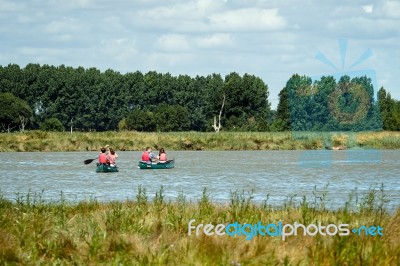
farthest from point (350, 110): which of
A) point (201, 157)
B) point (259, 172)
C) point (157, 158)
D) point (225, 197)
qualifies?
point (201, 157)

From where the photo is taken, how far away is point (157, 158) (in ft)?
141

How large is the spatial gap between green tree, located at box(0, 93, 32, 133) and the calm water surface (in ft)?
161

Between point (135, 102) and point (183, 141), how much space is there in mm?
69971

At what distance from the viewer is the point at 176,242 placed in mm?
11188

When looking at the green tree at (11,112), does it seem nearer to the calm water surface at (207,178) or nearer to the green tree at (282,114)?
the green tree at (282,114)

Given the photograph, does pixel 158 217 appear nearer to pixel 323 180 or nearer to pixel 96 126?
pixel 323 180

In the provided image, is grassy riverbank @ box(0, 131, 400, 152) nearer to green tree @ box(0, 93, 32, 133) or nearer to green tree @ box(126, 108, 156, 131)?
green tree @ box(0, 93, 32, 133)

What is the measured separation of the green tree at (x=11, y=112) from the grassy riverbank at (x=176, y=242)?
89750 mm

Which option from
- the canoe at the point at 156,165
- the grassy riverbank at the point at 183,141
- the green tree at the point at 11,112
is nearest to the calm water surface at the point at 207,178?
the canoe at the point at 156,165

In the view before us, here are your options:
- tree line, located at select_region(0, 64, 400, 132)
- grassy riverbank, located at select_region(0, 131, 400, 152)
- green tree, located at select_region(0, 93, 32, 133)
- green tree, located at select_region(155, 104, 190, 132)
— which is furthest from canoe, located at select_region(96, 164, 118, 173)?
green tree, located at select_region(155, 104, 190, 132)

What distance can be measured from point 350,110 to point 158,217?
1133 cm

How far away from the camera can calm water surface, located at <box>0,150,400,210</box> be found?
26.8 meters

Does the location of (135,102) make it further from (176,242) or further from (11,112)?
(176,242)

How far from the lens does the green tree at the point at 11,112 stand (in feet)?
339
